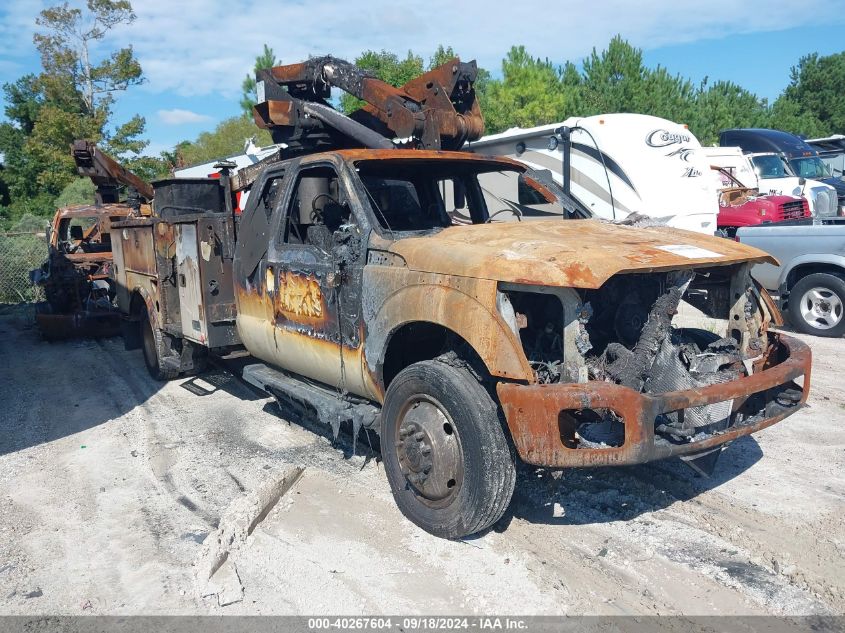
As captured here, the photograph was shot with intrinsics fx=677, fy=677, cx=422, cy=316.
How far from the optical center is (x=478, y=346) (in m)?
3.38

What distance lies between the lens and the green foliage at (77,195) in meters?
26.8

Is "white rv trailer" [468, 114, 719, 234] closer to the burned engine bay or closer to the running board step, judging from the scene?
the burned engine bay

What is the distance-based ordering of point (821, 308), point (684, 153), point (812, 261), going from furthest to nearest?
1. point (684, 153)
2. point (821, 308)
3. point (812, 261)

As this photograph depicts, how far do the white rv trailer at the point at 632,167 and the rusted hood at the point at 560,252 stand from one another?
26.0 feet

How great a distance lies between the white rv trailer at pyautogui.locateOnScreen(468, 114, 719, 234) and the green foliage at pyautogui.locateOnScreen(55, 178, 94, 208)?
2081 cm

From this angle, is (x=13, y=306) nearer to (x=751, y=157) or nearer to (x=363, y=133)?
(x=363, y=133)

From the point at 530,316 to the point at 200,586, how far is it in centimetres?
220

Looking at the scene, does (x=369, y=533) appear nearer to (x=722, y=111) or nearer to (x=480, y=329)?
(x=480, y=329)

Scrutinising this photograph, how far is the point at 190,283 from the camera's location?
6.12 m

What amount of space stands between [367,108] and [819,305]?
634 cm

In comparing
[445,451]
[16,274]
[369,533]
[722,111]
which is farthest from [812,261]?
[722,111]

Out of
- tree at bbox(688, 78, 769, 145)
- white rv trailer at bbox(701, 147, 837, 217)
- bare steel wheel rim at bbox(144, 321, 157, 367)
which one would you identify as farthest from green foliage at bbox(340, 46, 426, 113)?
bare steel wheel rim at bbox(144, 321, 157, 367)

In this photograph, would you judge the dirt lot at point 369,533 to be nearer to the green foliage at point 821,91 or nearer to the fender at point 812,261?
the fender at point 812,261

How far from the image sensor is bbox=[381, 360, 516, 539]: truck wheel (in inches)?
136
